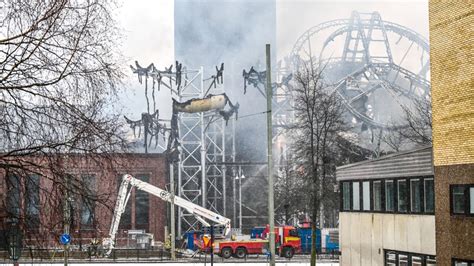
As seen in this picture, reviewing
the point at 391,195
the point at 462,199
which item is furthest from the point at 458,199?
the point at 391,195

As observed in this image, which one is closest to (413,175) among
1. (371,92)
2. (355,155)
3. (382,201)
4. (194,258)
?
(382,201)

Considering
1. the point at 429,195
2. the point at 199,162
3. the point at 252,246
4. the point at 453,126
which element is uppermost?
the point at 199,162

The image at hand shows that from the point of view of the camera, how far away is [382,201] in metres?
30.3

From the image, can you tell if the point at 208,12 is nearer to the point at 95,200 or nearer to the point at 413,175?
the point at 413,175

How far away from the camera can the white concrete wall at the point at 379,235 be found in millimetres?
26828

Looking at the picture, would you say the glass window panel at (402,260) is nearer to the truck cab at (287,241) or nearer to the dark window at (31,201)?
the dark window at (31,201)

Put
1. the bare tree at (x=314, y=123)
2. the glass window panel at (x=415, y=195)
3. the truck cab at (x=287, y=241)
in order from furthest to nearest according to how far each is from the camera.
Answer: the truck cab at (x=287, y=241) → the bare tree at (x=314, y=123) → the glass window panel at (x=415, y=195)

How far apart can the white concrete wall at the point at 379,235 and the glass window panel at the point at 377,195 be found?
0.30 metres

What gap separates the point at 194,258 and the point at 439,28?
112ft

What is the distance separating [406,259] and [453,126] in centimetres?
595

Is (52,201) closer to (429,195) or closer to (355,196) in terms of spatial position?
(429,195)

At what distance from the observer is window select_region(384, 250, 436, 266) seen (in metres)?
26.6

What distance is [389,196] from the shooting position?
29672 millimetres

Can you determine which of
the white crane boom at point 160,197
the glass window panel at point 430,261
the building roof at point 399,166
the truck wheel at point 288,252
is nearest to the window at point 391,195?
the building roof at point 399,166
